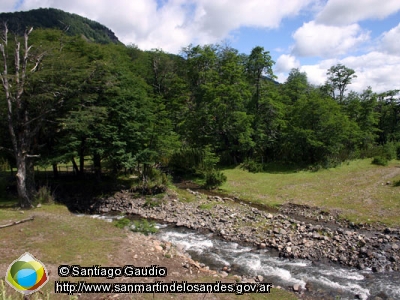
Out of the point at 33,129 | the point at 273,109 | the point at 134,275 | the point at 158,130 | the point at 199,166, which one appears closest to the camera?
the point at 134,275

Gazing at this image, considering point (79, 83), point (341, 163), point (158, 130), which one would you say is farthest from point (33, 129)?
point (341, 163)

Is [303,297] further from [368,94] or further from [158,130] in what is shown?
[368,94]

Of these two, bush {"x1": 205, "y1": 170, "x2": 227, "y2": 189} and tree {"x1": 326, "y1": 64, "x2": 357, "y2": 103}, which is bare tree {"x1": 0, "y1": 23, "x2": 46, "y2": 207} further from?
tree {"x1": 326, "y1": 64, "x2": 357, "y2": 103}

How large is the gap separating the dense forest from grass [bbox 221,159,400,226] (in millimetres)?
1859

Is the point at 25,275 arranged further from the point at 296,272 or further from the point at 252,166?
the point at 252,166

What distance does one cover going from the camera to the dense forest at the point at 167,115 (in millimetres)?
18000

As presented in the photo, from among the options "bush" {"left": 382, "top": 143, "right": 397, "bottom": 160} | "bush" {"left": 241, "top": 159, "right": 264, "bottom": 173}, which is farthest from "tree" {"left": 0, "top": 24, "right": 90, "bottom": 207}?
"bush" {"left": 382, "top": 143, "right": 397, "bottom": 160}

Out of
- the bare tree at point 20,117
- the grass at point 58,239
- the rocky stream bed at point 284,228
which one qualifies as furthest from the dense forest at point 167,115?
the grass at point 58,239

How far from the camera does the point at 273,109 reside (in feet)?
107

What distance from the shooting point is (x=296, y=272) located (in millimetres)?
10992

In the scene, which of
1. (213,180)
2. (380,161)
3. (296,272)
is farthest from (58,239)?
(380,161)

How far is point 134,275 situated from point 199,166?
18774mm

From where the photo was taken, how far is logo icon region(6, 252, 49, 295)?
4116 millimetres

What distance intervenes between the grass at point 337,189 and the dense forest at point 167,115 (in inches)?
73.2
